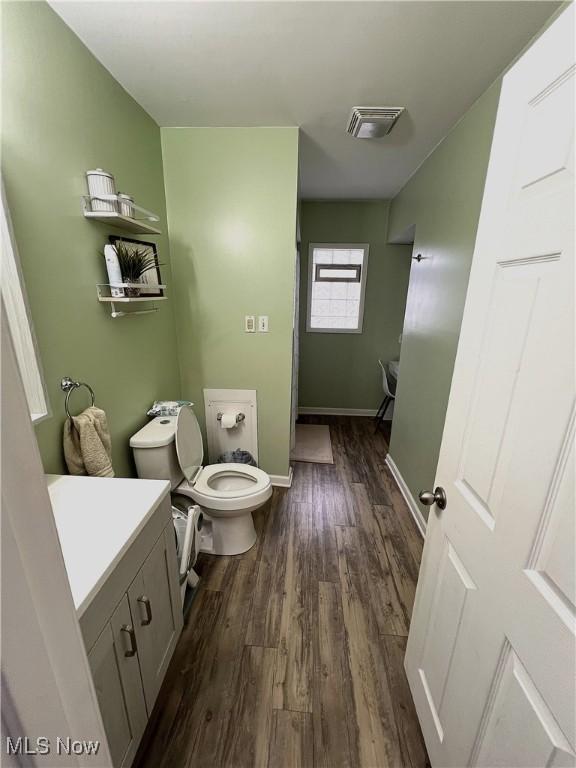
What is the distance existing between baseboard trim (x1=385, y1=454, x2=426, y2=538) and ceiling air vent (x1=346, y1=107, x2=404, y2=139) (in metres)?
2.34

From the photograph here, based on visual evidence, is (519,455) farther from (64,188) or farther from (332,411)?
(332,411)

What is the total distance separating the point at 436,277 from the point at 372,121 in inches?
36.3

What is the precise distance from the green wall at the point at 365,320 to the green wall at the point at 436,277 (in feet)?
2.39

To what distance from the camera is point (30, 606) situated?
14.7 inches

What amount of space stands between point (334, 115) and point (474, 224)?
944 millimetres

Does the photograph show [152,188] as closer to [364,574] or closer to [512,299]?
[512,299]

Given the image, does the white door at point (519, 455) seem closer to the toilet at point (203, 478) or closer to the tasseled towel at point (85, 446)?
the toilet at point (203, 478)

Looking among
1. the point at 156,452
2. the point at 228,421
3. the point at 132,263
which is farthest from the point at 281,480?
the point at 132,263

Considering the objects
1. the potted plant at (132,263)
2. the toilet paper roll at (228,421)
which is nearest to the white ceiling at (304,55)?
the potted plant at (132,263)

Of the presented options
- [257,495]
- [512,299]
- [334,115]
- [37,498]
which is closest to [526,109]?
[512,299]

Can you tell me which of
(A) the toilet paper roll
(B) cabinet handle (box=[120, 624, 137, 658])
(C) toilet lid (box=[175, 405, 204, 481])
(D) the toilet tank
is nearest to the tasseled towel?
(D) the toilet tank

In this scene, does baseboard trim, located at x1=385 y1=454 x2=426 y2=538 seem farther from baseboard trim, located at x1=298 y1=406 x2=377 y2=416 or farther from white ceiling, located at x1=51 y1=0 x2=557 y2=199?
white ceiling, located at x1=51 y1=0 x2=557 y2=199

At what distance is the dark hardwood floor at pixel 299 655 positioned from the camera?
107 centimetres

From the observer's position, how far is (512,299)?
25.9 inches
